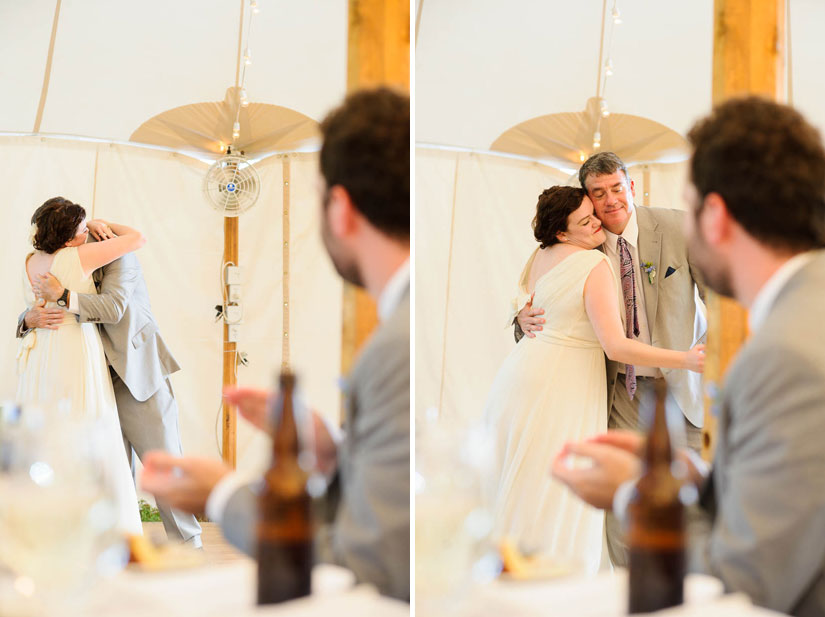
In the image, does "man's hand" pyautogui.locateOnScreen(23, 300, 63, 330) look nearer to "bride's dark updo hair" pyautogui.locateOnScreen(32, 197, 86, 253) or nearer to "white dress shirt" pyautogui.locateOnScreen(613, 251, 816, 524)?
"bride's dark updo hair" pyautogui.locateOnScreen(32, 197, 86, 253)

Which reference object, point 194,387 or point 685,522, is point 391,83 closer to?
point 194,387

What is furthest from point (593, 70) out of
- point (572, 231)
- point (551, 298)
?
point (551, 298)

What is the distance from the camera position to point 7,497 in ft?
4.33

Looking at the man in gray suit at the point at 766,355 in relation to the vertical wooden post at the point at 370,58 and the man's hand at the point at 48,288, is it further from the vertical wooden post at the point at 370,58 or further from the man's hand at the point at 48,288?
the man's hand at the point at 48,288

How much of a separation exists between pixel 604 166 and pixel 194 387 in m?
0.81

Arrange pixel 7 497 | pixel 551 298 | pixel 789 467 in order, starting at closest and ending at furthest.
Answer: pixel 789 467 → pixel 7 497 → pixel 551 298

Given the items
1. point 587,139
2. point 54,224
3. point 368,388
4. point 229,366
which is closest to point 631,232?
point 587,139

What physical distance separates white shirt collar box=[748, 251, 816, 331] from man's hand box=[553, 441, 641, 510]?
0.96 feet

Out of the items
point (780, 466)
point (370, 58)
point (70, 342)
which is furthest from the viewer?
point (370, 58)

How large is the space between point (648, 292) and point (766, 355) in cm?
22

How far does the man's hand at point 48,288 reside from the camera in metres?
1.39

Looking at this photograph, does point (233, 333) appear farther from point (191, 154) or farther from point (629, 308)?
point (629, 308)

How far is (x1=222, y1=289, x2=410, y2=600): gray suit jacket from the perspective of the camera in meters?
1.41

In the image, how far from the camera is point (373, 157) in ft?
4.74
